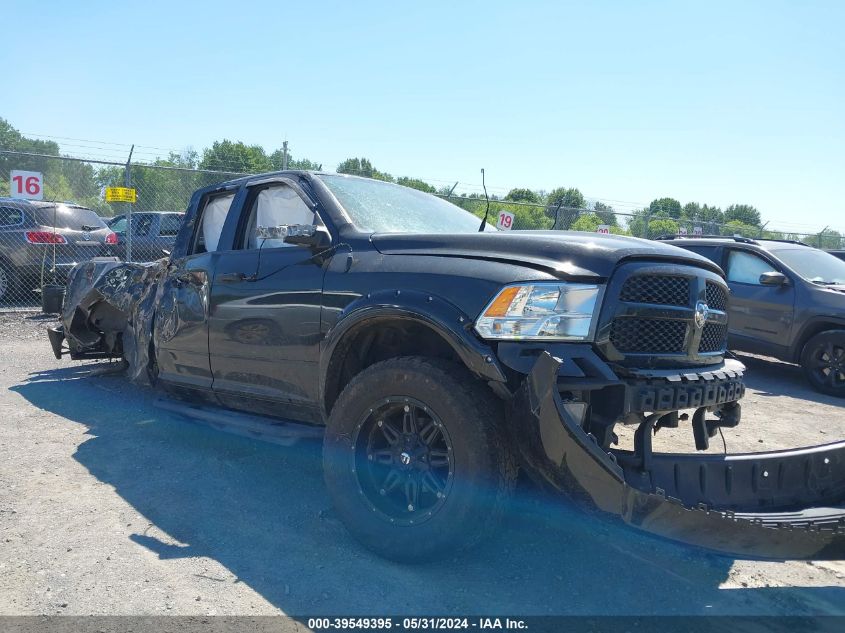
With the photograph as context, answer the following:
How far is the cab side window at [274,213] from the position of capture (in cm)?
420

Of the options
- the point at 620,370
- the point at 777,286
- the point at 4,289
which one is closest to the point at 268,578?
the point at 620,370

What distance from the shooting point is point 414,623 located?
2.64 meters

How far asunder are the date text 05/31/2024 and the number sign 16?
10.9 m

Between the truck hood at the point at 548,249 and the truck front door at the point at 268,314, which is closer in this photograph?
the truck hood at the point at 548,249

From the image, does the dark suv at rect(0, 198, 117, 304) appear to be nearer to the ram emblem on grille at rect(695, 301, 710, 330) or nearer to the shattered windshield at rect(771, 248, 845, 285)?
the ram emblem on grille at rect(695, 301, 710, 330)

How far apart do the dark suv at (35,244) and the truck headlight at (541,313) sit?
10054mm

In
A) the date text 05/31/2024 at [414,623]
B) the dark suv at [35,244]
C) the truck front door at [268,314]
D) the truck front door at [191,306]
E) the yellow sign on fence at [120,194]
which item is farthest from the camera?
the yellow sign on fence at [120,194]

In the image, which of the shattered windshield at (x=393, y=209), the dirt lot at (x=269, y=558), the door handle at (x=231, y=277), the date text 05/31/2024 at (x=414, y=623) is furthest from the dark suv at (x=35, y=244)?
the date text 05/31/2024 at (x=414, y=623)

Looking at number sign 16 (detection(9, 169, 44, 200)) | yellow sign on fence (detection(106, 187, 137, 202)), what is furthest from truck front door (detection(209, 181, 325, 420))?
number sign 16 (detection(9, 169, 44, 200))

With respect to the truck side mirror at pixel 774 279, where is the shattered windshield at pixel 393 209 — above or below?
above

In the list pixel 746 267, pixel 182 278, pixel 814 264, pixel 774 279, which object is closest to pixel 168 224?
pixel 182 278

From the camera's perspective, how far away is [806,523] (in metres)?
2.50

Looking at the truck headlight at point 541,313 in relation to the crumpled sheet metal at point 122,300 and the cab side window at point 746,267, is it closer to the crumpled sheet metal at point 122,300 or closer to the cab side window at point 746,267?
the crumpled sheet metal at point 122,300

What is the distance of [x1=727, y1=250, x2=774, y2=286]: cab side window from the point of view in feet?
27.1
